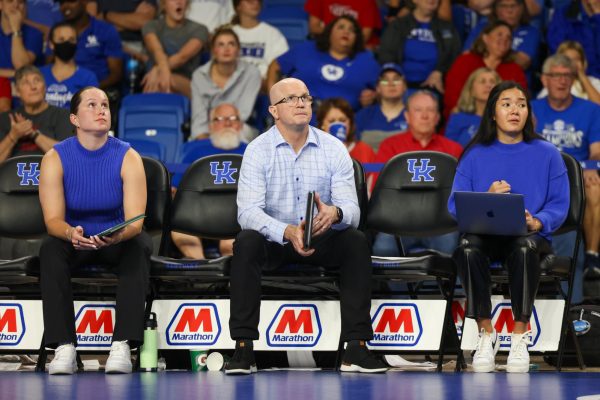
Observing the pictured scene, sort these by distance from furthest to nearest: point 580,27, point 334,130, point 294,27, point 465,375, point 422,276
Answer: point 294,27 → point 580,27 → point 334,130 → point 422,276 → point 465,375

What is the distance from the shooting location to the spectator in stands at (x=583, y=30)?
10297mm

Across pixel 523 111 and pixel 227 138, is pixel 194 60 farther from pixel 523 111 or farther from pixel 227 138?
pixel 523 111

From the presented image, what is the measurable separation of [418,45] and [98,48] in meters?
2.80

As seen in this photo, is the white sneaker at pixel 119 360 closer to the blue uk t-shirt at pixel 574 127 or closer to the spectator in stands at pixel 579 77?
the blue uk t-shirt at pixel 574 127

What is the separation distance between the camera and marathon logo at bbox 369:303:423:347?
6238 mm

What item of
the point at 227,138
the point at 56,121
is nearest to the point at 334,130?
the point at 227,138

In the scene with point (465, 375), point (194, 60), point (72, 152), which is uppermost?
point (194, 60)

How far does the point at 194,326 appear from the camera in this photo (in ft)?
20.8

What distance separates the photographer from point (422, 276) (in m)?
6.18

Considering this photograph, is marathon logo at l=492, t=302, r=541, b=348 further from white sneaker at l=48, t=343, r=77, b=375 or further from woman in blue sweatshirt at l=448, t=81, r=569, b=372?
white sneaker at l=48, t=343, r=77, b=375

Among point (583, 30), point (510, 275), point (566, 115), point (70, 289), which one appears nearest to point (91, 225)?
point (70, 289)

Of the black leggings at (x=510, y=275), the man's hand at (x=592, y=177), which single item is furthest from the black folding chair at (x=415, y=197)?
the man's hand at (x=592, y=177)

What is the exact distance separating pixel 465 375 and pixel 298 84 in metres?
1.82

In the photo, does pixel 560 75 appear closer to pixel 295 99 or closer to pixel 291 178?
pixel 295 99
